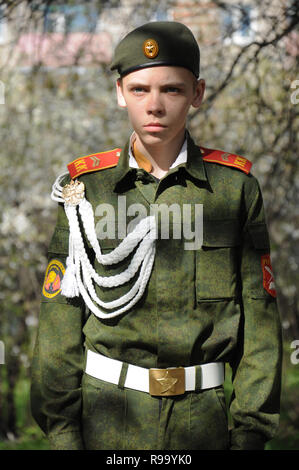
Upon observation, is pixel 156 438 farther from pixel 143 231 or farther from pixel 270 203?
pixel 270 203

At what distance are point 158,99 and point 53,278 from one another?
0.68 m

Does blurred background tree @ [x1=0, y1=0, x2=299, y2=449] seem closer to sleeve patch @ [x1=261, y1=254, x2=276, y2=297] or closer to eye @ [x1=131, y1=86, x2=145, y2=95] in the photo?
sleeve patch @ [x1=261, y1=254, x2=276, y2=297]

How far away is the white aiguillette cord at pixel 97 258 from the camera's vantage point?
1791 mm

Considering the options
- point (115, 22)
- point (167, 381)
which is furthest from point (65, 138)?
point (167, 381)

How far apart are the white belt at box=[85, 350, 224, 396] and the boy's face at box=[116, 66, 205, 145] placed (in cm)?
69

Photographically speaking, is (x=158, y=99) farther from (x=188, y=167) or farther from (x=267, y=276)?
(x=267, y=276)

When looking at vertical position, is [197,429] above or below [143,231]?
below

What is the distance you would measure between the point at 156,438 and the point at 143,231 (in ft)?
2.08

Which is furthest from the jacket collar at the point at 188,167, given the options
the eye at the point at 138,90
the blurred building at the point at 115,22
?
the blurred building at the point at 115,22

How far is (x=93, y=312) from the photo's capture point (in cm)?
182

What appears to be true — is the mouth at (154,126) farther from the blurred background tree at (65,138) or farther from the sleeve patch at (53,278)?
the blurred background tree at (65,138)

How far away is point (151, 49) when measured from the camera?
5.61 feet

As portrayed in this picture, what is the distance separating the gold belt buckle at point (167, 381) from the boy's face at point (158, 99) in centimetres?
70
